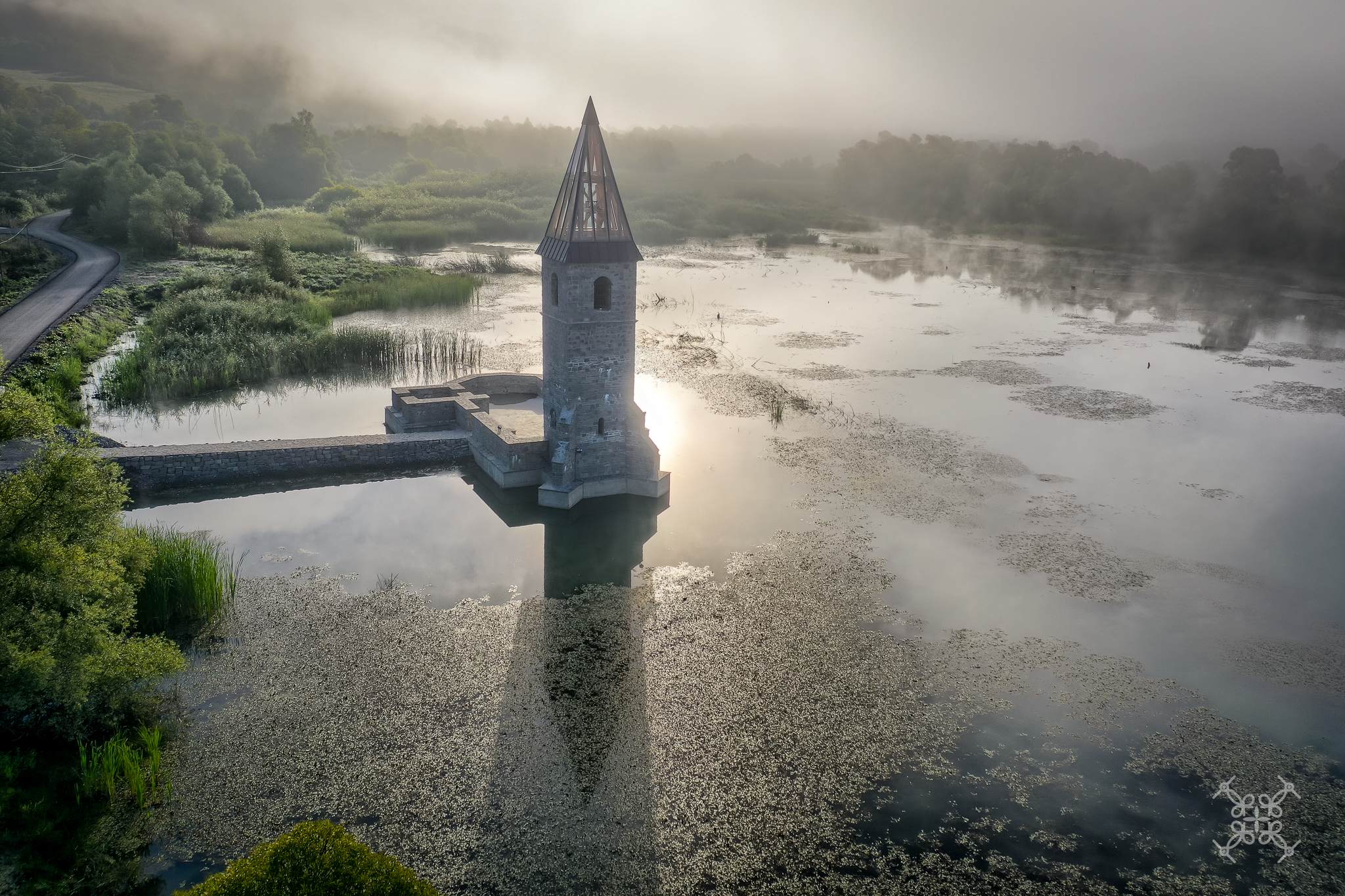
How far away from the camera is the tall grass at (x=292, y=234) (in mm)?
53750

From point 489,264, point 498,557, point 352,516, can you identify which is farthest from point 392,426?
point 489,264

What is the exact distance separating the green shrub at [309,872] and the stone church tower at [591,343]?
12339 millimetres

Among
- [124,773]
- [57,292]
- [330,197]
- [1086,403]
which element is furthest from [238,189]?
[124,773]

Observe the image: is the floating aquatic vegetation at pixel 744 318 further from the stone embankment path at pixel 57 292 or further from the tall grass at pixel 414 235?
the tall grass at pixel 414 235

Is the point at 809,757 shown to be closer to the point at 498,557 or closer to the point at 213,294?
the point at 498,557

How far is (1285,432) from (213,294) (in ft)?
135

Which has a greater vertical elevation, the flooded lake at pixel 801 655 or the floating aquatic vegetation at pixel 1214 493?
the floating aquatic vegetation at pixel 1214 493

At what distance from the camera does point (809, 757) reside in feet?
36.5

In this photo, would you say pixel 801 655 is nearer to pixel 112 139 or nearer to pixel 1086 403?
pixel 1086 403

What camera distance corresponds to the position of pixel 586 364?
1836cm

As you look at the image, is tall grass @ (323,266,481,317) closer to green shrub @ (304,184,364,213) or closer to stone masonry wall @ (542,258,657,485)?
stone masonry wall @ (542,258,657,485)

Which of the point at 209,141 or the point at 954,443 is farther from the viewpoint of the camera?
the point at 209,141

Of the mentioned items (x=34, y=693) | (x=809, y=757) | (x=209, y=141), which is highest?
(x=209, y=141)
